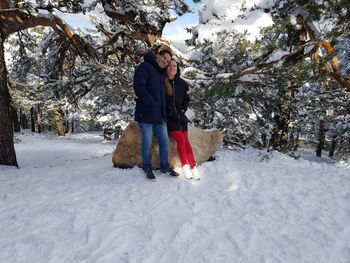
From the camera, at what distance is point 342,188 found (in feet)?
13.6

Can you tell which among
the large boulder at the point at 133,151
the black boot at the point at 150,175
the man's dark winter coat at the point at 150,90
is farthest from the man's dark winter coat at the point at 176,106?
the black boot at the point at 150,175

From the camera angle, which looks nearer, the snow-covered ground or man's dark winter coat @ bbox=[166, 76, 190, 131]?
the snow-covered ground

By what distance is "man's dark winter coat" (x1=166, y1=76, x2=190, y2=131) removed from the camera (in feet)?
15.3

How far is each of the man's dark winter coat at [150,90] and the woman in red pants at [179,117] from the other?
0.22 meters

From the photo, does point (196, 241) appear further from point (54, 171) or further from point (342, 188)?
point (54, 171)

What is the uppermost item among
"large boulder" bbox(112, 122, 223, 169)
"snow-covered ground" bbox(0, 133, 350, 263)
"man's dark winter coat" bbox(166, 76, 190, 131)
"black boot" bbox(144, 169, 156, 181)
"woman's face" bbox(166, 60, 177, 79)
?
"woman's face" bbox(166, 60, 177, 79)

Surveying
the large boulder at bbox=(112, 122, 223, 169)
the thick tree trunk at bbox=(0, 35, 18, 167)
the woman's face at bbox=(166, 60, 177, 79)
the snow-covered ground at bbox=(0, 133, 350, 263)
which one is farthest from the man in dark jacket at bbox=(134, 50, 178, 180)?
the thick tree trunk at bbox=(0, 35, 18, 167)

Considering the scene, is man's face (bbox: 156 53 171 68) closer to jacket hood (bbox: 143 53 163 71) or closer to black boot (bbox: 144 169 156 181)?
jacket hood (bbox: 143 53 163 71)

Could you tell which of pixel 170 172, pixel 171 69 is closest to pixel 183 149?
pixel 170 172

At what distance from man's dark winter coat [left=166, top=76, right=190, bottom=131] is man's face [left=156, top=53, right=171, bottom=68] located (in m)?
0.39

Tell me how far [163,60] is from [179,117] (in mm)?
1118

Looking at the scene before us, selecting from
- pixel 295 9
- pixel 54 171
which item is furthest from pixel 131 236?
pixel 295 9

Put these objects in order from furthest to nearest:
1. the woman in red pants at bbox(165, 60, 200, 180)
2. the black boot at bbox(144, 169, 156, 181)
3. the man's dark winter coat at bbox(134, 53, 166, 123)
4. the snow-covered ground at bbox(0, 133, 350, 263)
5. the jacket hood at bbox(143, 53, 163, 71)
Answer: the woman in red pants at bbox(165, 60, 200, 180) → the black boot at bbox(144, 169, 156, 181) → the jacket hood at bbox(143, 53, 163, 71) → the man's dark winter coat at bbox(134, 53, 166, 123) → the snow-covered ground at bbox(0, 133, 350, 263)

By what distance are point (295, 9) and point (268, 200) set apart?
520 cm
